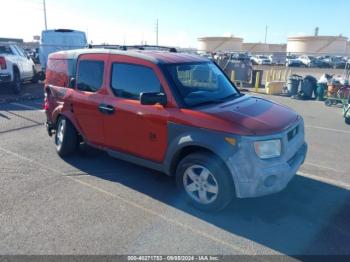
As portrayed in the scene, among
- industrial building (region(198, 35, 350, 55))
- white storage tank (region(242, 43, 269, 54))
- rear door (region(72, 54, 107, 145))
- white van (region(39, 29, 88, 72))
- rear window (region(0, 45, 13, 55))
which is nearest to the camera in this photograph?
rear door (region(72, 54, 107, 145))

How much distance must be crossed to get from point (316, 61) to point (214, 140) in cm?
4337

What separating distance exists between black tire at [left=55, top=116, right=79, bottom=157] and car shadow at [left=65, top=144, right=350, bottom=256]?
524 millimetres

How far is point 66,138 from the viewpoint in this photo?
18.4 feet

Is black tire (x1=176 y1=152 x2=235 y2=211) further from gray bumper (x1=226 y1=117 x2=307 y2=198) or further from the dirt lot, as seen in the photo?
the dirt lot

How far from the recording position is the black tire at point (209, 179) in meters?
3.79

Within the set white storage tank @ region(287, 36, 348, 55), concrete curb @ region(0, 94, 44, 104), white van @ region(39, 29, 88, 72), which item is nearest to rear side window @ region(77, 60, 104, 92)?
concrete curb @ region(0, 94, 44, 104)

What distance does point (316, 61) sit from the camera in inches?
1667

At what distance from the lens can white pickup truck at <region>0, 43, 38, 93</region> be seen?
12.0 m

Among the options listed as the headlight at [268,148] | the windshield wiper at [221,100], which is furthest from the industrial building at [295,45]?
the headlight at [268,148]

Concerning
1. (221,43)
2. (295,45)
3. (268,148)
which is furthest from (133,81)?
(221,43)

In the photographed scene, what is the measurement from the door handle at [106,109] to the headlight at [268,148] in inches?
83.1

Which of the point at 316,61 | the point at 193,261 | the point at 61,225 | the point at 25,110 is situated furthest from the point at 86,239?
the point at 316,61

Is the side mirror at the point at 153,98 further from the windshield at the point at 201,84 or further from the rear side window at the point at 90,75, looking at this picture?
the rear side window at the point at 90,75

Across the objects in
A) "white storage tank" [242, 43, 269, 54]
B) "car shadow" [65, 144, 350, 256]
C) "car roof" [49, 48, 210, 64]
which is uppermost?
"white storage tank" [242, 43, 269, 54]
